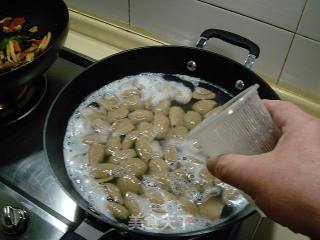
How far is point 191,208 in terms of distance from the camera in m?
0.55

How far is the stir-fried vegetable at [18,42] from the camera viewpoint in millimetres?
695

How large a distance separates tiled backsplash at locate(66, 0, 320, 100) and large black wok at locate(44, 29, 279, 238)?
0.06 m

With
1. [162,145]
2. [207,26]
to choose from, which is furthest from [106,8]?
[162,145]

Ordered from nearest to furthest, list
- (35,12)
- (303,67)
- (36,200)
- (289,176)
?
(289,176) < (36,200) < (303,67) < (35,12)

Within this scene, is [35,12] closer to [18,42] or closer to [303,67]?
[18,42]

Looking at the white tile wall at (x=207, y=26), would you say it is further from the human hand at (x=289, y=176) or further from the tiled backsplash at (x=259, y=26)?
the human hand at (x=289, y=176)

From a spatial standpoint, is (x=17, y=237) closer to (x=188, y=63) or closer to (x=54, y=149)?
(x=54, y=149)

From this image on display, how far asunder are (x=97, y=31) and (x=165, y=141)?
1.10 ft

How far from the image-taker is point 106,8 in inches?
32.2

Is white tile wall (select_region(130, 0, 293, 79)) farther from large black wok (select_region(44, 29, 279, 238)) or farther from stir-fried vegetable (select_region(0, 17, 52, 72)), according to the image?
stir-fried vegetable (select_region(0, 17, 52, 72))

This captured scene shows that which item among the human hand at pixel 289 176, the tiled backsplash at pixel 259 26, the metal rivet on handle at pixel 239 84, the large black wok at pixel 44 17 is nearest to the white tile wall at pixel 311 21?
the tiled backsplash at pixel 259 26

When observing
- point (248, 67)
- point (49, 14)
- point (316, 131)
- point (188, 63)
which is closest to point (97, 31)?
point (49, 14)

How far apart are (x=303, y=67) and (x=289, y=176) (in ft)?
1.20

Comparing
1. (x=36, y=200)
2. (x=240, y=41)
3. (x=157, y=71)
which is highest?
(x=240, y=41)
